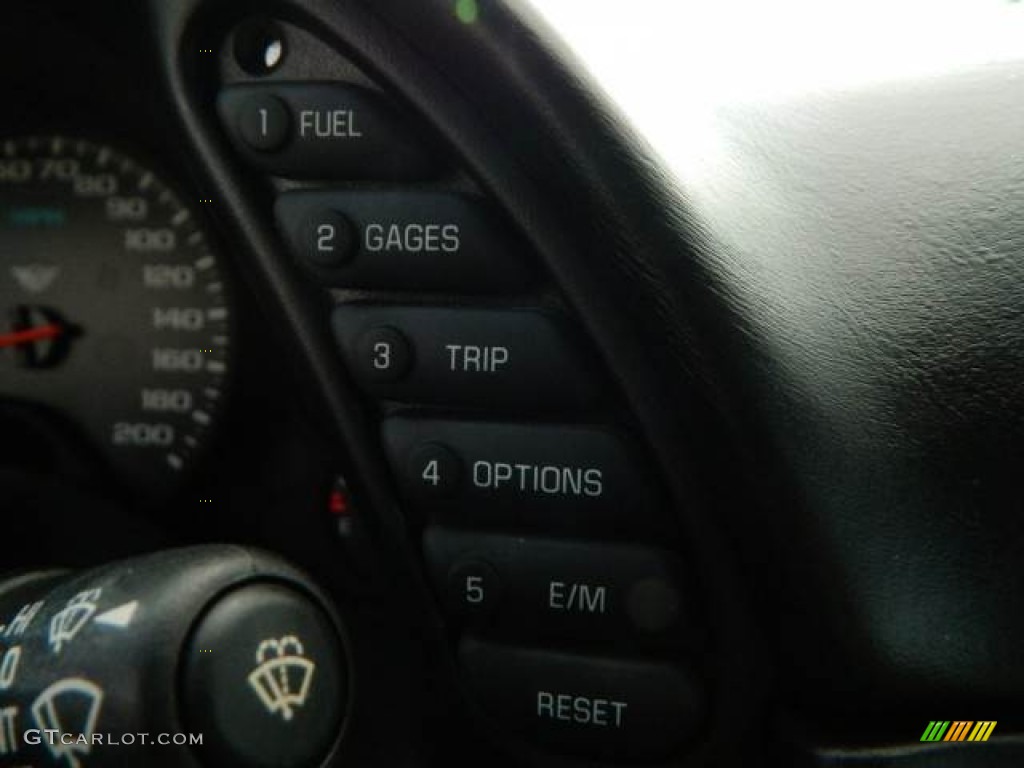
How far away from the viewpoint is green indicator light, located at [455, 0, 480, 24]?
2.73 feet

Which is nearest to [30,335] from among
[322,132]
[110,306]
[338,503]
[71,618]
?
[110,306]

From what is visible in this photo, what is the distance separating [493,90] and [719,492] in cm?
31

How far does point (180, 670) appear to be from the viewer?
0.69 meters

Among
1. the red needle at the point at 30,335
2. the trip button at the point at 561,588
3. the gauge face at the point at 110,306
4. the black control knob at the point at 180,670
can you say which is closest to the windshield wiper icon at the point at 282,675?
the black control knob at the point at 180,670

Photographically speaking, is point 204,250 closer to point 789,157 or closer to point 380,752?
point 380,752

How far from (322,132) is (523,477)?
30 cm

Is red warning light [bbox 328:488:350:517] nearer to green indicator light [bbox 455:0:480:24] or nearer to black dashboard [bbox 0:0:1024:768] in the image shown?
black dashboard [bbox 0:0:1024:768]

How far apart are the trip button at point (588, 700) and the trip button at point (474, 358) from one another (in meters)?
0.19

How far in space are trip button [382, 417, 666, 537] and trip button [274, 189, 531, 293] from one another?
0.36 ft

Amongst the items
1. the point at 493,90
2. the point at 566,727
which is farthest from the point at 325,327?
the point at 566,727

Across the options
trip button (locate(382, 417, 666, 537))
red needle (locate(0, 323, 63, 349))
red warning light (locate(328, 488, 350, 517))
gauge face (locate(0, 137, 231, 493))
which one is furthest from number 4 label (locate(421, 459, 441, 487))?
red needle (locate(0, 323, 63, 349))

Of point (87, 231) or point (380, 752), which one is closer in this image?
point (380, 752)

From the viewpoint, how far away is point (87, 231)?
131 cm

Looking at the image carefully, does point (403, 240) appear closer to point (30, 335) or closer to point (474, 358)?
point (474, 358)
